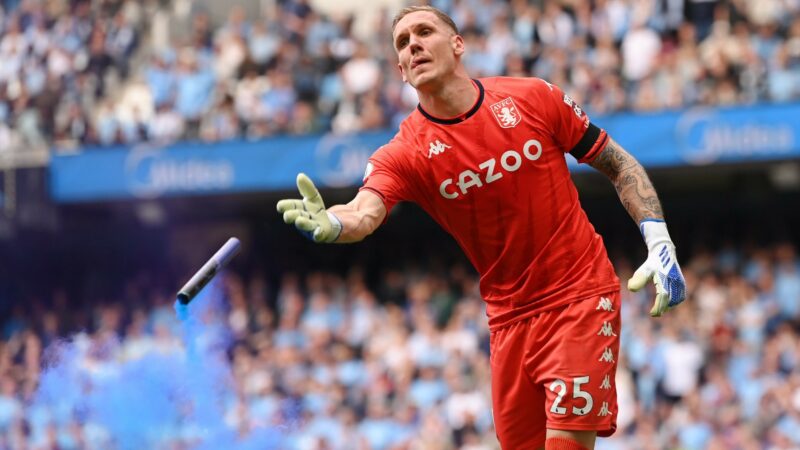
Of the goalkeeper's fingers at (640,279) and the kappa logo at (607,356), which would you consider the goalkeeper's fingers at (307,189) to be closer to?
the goalkeeper's fingers at (640,279)

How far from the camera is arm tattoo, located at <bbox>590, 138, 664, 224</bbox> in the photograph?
6504 millimetres

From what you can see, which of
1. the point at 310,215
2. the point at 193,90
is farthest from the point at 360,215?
the point at 193,90

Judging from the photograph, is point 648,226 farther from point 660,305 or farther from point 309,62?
point 309,62

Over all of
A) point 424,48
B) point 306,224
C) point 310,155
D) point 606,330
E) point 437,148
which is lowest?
point 606,330

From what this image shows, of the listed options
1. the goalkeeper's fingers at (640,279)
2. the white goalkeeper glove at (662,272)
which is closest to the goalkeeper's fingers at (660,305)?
the white goalkeeper glove at (662,272)

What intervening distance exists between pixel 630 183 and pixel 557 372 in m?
1.00

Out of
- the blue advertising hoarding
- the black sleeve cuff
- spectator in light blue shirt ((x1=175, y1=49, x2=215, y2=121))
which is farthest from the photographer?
spectator in light blue shirt ((x1=175, y1=49, x2=215, y2=121))

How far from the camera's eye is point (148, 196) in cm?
1781

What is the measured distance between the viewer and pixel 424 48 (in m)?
6.32

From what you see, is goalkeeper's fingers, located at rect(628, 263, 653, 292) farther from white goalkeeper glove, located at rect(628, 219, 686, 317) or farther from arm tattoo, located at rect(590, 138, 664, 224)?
arm tattoo, located at rect(590, 138, 664, 224)

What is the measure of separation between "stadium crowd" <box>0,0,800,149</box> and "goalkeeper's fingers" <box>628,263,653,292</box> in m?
9.41

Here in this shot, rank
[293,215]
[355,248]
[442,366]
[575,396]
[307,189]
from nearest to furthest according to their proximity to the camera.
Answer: [293,215] < [307,189] < [575,396] < [442,366] < [355,248]

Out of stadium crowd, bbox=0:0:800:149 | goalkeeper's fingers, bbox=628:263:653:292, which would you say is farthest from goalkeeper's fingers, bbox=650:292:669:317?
stadium crowd, bbox=0:0:800:149

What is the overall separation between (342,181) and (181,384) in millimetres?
5122
